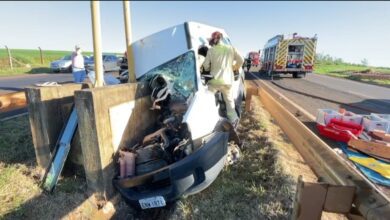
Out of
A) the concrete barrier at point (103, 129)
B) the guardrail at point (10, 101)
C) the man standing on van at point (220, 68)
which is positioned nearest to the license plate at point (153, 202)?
the concrete barrier at point (103, 129)

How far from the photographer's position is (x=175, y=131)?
319cm

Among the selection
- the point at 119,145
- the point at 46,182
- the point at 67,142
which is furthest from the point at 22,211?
the point at 119,145

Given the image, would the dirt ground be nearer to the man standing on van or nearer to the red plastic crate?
the man standing on van

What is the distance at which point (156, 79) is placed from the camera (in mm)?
3777

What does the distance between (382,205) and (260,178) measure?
70.3 inches

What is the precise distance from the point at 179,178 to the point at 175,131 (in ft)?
2.55

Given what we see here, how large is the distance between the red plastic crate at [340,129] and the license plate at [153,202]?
338 centimetres

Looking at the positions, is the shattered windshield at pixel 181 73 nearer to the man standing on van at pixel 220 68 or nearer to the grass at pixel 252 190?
the man standing on van at pixel 220 68

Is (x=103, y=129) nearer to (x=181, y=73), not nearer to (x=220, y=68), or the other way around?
(x=181, y=73)

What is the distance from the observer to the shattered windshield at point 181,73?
358 cm

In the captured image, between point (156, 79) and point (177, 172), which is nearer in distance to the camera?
point (177, 172)

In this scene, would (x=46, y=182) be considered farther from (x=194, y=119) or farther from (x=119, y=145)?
(x=194, y=119)

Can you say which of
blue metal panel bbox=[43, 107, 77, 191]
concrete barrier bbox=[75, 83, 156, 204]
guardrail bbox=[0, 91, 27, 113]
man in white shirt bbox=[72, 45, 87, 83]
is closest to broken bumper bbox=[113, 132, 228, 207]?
concrete barrier bbox=[75, 83, 156, 204]

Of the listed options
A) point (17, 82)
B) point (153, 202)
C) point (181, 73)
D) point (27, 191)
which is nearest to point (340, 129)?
point (181, 73)
